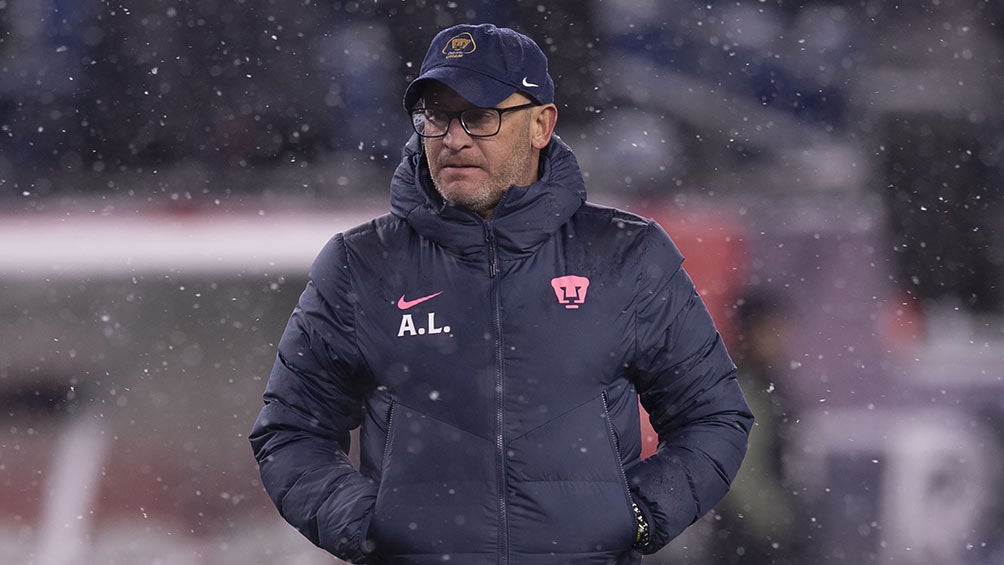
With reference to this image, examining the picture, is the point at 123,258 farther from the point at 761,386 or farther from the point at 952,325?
the point at 952,325

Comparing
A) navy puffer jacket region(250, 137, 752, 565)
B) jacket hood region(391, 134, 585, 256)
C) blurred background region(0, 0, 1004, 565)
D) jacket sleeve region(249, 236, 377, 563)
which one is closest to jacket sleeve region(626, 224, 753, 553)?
navy puffer jacket region(250, 137, 752, 565)

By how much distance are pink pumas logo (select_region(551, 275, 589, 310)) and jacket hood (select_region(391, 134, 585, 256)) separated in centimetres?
6

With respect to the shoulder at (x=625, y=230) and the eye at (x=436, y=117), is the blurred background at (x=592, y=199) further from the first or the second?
the eye at (x=436, y=117)

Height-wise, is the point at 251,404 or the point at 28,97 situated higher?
the point at 28,97

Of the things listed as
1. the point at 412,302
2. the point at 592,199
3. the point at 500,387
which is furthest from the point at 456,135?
the point at 592,199

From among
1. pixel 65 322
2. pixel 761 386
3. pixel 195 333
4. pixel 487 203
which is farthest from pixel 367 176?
pixel 487 203

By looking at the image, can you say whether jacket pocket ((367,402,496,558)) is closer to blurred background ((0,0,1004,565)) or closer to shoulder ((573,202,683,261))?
shoulder ((573,202,683,261))

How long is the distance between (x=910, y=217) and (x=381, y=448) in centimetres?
384

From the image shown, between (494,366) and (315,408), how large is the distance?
0.92 feet

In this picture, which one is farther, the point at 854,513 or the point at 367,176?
the point at 367,176

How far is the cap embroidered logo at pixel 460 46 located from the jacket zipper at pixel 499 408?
0.25 meters

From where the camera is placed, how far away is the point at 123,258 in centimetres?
495

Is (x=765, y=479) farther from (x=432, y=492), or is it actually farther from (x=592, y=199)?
(x=432, y=492)

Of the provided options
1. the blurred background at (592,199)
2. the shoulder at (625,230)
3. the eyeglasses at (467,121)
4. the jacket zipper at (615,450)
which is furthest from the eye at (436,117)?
the blurred background at (592,199)
